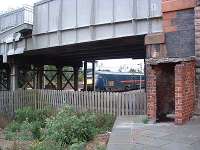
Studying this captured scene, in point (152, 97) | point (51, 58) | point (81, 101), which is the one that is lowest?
point (81, 101)

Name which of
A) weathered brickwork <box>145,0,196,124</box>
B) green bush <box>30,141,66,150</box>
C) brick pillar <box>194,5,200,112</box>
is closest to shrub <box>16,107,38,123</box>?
weathered brickwork <box>145,0,196,124</box>

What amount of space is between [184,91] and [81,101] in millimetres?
9461

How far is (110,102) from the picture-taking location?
18141mm

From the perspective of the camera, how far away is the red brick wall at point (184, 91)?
11.1 metres

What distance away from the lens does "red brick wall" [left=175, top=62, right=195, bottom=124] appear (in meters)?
11.1

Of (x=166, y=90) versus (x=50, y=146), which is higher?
(x=166, y=90)

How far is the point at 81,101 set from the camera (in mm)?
20094

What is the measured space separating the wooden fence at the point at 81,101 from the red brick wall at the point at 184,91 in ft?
14.1

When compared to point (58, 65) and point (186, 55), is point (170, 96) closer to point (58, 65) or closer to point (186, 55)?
point (186, 55)

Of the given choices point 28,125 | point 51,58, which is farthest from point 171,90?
point 51,58

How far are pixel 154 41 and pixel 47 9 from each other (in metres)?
11.2

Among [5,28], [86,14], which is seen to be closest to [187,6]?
[86,14]

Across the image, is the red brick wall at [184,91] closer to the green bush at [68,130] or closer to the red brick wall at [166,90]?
the red brick wall at [166,90]

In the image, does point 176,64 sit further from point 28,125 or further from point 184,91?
point 28,125
